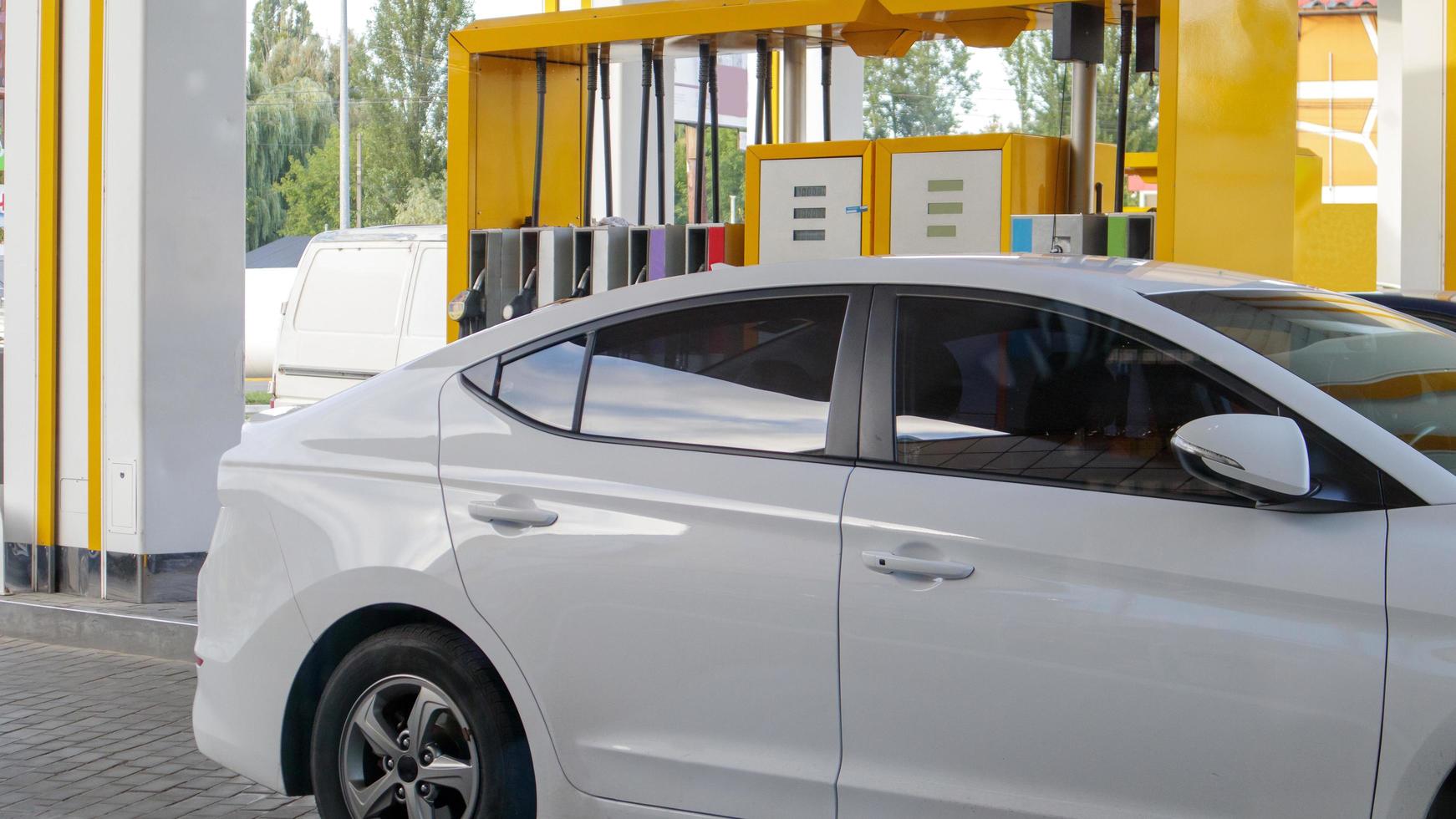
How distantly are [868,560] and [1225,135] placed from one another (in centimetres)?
362

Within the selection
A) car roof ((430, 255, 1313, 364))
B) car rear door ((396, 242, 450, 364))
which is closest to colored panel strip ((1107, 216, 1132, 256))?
car roof ((430, 255, 1313, 364))

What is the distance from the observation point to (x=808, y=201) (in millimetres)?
7086

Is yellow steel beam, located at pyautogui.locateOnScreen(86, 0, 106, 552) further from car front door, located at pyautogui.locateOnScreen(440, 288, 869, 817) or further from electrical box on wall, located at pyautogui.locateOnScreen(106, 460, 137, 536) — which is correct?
car front door, located at pyautogui.locateOnScreen(440, 288, 869, 817)

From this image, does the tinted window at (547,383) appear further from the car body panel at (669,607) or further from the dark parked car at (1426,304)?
the dark parked car at (1426,304)

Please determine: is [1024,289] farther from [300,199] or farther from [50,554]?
[300,199]

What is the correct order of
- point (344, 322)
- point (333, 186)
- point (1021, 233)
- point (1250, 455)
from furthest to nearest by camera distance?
1. point (333, 186)
2. point (344, 322)
3. point (1021, 233)
4. point (1250, 455)

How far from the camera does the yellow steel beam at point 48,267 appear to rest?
7977mm

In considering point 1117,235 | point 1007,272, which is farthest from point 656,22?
point 1007,272

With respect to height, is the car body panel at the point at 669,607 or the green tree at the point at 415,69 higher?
the green tree at the point at 415,69

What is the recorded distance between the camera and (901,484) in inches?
124

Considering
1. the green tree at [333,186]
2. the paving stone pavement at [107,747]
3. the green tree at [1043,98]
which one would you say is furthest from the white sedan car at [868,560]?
the green tree at [1043,98]

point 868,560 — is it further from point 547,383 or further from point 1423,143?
point 1423,143

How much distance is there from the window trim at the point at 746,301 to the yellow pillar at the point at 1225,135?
2.98 meters

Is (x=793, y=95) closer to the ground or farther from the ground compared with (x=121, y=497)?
farther from the ground
